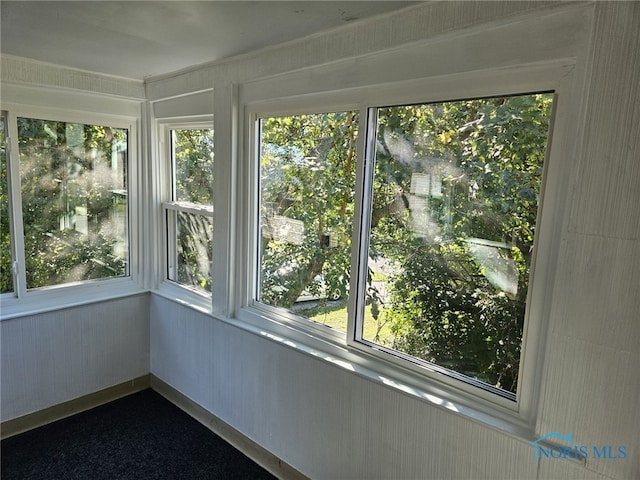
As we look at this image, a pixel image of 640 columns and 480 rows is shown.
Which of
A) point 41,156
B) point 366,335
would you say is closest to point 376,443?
point 366,335

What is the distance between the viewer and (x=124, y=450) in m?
2.39

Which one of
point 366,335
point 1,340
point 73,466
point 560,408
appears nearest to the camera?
point 560,408

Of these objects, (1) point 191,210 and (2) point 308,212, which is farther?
(1) point 191,210

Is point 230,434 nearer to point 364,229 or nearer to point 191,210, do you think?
point 191,210

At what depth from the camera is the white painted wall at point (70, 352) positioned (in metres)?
2.46

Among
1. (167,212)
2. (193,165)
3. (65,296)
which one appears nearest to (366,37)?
(193,165)

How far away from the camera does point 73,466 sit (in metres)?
2.25

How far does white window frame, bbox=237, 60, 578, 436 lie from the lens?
1340 millimetres

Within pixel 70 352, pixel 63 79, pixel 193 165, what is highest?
pixel 63 79

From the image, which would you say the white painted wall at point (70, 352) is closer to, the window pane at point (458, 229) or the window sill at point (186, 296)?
the window sill at point (186, 296)

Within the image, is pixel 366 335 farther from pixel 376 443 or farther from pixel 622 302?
pixel 622 302

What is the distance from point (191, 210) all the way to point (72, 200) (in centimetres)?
74

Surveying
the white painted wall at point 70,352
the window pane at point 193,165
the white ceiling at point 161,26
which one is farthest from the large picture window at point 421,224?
the white painted wall at point 70,352

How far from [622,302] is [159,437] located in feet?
7.99
